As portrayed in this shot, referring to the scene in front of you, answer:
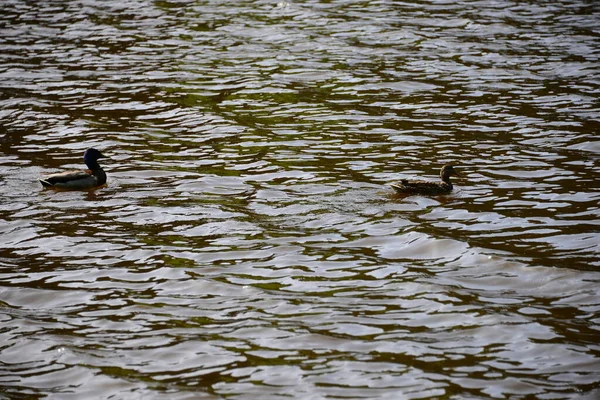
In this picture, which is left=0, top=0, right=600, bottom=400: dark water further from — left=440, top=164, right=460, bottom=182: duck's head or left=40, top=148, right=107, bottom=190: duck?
left=440, top=164, right=460, bottom=182: duck's head

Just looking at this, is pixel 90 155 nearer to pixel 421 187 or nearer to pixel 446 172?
pixel 421 187

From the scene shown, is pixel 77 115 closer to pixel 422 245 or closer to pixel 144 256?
pixel 144 256

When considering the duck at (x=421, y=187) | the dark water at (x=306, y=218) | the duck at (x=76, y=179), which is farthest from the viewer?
the duck at (x=76, y=179)

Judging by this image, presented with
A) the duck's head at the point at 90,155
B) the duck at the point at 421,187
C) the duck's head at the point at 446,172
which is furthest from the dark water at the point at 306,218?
the duck's head at the point at 90,155

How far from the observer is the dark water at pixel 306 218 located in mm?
9039

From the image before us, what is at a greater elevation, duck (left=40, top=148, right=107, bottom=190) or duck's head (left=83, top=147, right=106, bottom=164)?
duck's head (left=83, top=147, right=106, bottom=164)

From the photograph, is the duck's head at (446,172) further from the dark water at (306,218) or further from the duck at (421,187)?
the dark water at (306,218)

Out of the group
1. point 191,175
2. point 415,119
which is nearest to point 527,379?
point 191,175

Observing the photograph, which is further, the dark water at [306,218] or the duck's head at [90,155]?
the duck's head at [90,155]

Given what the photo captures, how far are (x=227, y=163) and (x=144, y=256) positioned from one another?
13.4 ft

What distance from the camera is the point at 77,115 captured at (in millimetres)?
18594

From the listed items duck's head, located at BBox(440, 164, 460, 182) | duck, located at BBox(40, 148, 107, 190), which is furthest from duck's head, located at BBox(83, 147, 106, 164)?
duck's head, located at BBox(440, 164, 460, 182)

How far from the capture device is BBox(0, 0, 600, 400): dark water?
9039 millimetres

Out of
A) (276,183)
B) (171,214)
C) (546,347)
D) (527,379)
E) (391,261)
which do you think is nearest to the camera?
(527,379)
